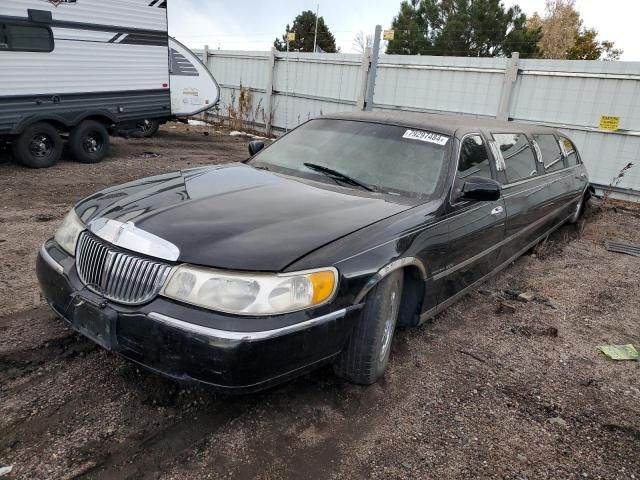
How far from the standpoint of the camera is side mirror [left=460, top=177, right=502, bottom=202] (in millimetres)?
3209

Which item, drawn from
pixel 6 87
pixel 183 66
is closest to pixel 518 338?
pixel 6 87

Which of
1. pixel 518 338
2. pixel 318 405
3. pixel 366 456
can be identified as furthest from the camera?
pixel 518 338

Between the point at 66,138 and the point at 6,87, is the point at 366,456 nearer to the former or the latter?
the point at 6,87

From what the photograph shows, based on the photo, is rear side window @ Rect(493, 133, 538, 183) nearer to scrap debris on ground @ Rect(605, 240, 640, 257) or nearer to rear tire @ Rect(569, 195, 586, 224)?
scrap debris on ground @ Rect(605, 240, 640, 257)

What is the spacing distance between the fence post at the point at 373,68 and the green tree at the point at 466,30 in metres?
13.0

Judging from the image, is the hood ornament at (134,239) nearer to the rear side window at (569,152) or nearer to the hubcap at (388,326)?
the hubcap at (388,326)

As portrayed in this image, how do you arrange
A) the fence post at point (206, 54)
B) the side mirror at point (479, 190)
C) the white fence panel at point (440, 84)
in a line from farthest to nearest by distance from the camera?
1. the fence post at point (206, 54)
2. the white fence panel at point (440, 84)
3. the side mirror at point (479, 190)

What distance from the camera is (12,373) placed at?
263cm

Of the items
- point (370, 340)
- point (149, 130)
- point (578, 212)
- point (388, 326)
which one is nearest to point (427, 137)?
point (388, 326)

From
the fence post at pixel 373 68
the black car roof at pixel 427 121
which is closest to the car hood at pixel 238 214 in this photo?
the black car roof at pixel 427 121

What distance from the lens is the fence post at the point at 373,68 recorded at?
11470mm

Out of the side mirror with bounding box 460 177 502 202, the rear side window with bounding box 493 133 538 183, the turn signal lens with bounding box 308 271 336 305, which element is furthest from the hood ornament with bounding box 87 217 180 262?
the rear side window with bounding box 493 133 538 183

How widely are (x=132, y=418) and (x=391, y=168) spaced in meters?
2.22

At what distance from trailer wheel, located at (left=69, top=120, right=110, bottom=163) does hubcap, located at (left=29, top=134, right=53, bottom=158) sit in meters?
0.42
